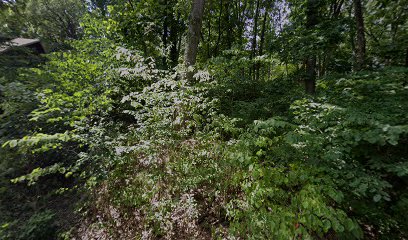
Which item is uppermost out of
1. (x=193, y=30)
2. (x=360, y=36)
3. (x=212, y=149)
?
(x=193, y=30)

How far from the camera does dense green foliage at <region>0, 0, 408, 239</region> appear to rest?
202 centimetres

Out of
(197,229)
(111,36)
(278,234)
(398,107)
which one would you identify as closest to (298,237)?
(278,234)

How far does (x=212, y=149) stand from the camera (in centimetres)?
332

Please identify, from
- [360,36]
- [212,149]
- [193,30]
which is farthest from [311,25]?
[212,149]

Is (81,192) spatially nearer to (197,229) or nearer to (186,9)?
(197,229)

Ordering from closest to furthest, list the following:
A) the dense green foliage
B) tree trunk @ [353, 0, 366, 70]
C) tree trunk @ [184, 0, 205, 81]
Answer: the dense green foliage → tree trunk @ [353, 0, 366, 70] → tree trunk @ [184, 0, 205, 81]

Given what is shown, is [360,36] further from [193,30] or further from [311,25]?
[193,30]

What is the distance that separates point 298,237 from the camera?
5.98 ft

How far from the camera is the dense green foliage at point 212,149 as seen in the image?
2016mm

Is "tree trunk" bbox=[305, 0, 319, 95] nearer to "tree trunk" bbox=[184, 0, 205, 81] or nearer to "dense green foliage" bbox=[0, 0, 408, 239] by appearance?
"dense green foliage" bbox=[0, 0, 408, 239]

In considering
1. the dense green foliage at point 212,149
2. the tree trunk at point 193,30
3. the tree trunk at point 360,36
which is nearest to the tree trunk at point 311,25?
the dense green foliage at point 212,149

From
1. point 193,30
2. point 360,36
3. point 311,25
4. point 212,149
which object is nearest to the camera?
point 212,149

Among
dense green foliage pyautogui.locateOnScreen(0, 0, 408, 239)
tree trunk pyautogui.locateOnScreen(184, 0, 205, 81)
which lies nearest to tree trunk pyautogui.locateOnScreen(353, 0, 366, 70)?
dense green foliage pyautogui.locateOnScreen(0, 0, 408, 239)

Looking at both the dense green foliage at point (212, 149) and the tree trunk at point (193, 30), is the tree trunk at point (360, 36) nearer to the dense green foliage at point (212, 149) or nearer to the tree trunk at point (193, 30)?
the dense green foliage at point (212, 149)
